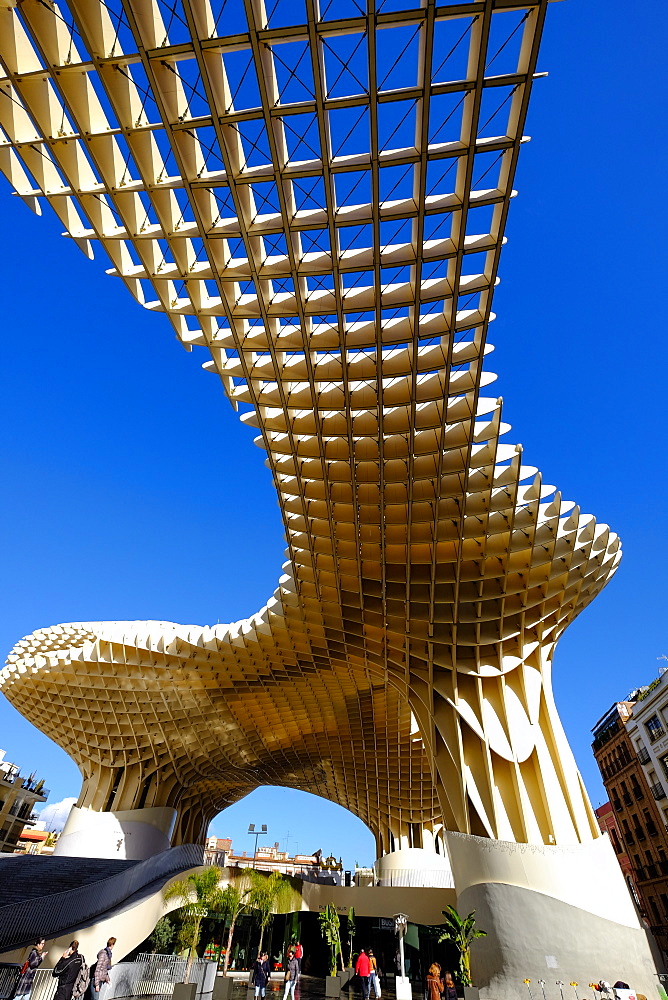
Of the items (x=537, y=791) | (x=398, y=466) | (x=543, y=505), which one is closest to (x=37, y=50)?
(x=398, y=466)

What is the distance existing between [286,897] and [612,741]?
119 ft

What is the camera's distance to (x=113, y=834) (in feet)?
143

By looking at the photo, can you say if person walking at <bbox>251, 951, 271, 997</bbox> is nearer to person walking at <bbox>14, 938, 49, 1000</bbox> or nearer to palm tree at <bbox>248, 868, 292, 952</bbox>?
person walking at <bbox>14, 938, 49, 1000</bbox>

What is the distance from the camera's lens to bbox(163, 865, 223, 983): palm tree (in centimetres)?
2730

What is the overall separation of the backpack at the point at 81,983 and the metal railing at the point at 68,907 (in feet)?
29.8

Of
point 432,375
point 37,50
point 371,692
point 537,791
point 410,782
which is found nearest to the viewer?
point 37,50

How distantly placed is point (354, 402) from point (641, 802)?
51.2 metres

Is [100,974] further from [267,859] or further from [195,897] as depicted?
[267,859]

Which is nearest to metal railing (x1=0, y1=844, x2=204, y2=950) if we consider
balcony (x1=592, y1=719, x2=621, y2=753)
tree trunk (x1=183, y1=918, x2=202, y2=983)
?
tree trunk (x1=183, y1=918, x2=202, y2=983)

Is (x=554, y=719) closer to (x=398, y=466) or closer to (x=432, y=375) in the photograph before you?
(x=398, y=466)

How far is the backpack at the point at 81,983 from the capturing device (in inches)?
486

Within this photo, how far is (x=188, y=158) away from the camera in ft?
40.7

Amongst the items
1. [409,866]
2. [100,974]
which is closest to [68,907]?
[100,974]

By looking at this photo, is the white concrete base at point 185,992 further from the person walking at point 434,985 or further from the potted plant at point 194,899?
the potted plant at point 194,899
